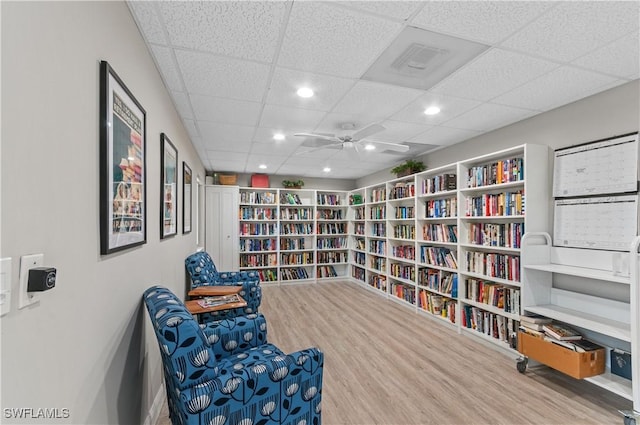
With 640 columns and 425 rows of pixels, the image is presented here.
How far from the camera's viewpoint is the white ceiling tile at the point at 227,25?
1491mm

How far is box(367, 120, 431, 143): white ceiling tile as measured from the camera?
3.26m

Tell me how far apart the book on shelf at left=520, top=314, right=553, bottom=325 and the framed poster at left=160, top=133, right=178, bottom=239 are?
3214 mm

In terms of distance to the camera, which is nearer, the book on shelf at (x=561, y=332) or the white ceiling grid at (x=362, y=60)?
the white ceiling grid at (x=362, y=60)

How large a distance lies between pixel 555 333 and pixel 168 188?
344 centimetres

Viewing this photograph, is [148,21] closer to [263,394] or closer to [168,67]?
[168,67]

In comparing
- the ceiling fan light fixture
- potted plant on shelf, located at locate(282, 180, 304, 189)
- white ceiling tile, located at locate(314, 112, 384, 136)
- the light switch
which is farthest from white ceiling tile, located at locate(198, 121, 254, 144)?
the light switch

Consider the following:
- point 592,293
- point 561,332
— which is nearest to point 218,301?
point 561,332

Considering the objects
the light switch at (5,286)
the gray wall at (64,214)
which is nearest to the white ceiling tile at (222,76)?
the gray wall at (64,214)

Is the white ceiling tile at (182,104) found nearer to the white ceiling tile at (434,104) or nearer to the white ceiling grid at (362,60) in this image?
the white ceiling grid at (362,60)

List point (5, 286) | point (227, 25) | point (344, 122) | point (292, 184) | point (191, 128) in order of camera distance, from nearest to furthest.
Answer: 1. point (5, 286)
2. point (227, 25)
3. point (344, 122)
4. point (191, 128)
5. point (292, 184)

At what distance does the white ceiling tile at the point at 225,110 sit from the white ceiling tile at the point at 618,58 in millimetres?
2517

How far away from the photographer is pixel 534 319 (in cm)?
262

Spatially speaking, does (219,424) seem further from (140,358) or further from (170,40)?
(170,40)

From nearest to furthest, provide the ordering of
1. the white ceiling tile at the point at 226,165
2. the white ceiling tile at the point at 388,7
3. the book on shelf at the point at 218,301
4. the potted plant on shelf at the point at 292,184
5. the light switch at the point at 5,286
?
the light switch at the point at 5,286 → the white ceiling tile at the point at 388,7 → the book on shelf at the point at 218,301 → the white ceiling tile at the point at 226,165 → the potted plant on shelf at the point at 292,184
